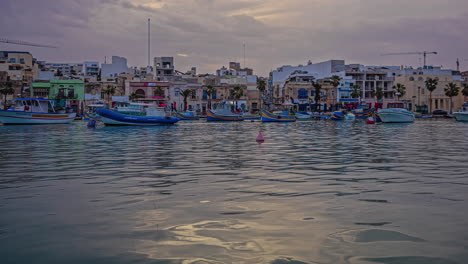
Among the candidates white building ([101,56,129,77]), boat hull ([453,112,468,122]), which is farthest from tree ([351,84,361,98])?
white building ([101,56,129,77])

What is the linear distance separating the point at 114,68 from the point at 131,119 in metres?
60.0

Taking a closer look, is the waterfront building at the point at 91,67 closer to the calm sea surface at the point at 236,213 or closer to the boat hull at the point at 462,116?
the boat hull at the point at 462,116

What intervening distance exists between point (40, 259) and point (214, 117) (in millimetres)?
63738

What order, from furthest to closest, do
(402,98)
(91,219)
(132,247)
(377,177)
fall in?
(402,98)
(377,177)
(91,219)
(132,247)

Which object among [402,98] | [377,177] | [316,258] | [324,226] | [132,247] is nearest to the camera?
[316,258]

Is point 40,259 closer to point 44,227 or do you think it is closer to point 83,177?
point 44,227

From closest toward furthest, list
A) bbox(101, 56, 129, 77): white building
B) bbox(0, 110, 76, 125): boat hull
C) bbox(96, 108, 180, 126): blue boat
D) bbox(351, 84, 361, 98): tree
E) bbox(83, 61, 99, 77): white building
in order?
bbox(96, 108, 180, 126): blue boat → bbox(0, 110, 76, 125): boat hull → bbox(351, 84, 361, 98): tree → bbox(101, 56, 129, 77): white building → bbox(83, 61, 99, 77): white building

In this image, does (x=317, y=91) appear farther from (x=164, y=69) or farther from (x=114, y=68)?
(x=114, y=68)

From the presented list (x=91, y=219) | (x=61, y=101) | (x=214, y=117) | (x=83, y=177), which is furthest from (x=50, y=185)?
(x=61, y=101)

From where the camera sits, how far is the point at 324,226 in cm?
632

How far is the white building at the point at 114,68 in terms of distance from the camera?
104438 millimetres

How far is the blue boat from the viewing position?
48.4 meters

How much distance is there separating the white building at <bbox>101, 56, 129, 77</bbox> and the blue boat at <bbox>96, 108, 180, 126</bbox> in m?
55.4

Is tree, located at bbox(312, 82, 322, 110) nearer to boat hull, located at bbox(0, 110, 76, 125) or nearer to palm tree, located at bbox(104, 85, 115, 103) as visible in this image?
palm tree, located at bbox(104, 85, 115, 103)
